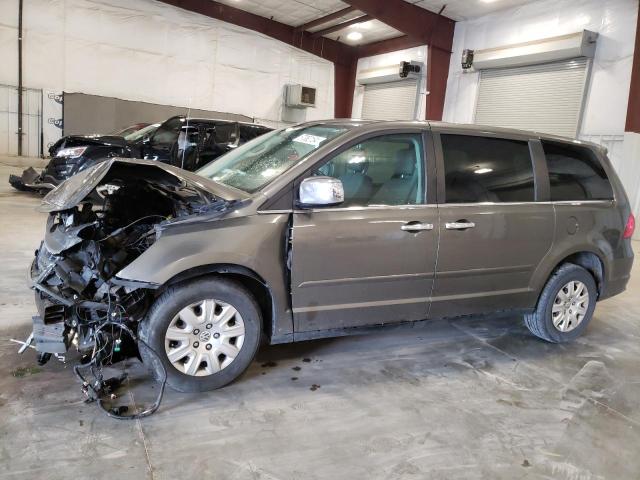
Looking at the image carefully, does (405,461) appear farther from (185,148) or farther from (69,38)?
(69,38)

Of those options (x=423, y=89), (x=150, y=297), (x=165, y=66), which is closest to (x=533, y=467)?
(x=150, y=297)

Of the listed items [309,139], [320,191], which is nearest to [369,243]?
[320,191]

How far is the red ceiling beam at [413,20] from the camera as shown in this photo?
1191 centimetres

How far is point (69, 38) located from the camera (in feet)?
42.5

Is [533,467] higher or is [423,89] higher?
[423,89]

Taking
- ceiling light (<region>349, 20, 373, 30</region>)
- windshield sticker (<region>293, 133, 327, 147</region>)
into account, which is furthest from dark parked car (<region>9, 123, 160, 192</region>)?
ceiling light (<region>349, 20, 373, 30</region>)

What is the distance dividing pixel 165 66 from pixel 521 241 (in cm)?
1329

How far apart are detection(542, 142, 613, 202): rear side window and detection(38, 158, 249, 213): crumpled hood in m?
2.35

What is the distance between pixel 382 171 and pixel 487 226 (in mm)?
820

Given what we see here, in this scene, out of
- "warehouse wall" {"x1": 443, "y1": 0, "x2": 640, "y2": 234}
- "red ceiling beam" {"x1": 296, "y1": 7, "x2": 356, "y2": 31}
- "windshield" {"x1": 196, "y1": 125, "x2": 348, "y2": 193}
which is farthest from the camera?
"red ceiling beam" {"x1": 296, "y1": 7, "x2": 356, "y2": 31}

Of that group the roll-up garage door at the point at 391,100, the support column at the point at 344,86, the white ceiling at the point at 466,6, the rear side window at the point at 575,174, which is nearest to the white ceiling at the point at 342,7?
the white ceiling at the point at 466,6

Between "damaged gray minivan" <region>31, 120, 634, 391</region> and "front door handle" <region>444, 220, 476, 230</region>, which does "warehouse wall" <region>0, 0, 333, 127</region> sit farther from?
"front door handle" <region>444, 220, 476, 230</region>

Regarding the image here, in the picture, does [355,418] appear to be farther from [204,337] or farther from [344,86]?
[344,86]

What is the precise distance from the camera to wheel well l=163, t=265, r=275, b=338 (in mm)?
2604
